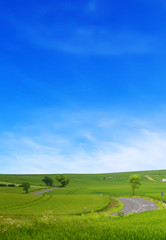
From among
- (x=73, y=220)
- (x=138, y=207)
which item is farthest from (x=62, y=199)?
(x=73, y=220)

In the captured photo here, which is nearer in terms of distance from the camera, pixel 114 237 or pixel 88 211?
pixel 114 237

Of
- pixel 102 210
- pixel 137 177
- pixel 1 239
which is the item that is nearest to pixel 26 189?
pixel 137 177

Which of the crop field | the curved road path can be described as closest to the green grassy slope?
the crop field

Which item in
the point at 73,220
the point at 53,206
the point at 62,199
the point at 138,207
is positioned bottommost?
the point at 62,199

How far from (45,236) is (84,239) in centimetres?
97

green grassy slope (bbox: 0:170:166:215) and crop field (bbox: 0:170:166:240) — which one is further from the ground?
crop field (bbox: 0:170:166:240)

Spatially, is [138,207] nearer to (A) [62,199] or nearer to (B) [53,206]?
(B) [53,206]

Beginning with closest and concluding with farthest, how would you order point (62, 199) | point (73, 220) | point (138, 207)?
point (73, 220)
point (138, 207)
point (62, 199)

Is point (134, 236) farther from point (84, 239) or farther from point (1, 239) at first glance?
point (1, 239)

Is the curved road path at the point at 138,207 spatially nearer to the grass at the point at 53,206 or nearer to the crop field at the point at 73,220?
the crop field at the point at 73,220

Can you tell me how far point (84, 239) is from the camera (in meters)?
4.64

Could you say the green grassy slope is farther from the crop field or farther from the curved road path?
the curved road path

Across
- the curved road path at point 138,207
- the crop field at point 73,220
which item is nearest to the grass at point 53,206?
the crop field at point 73,220

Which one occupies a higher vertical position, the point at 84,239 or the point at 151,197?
the point at 84,239
